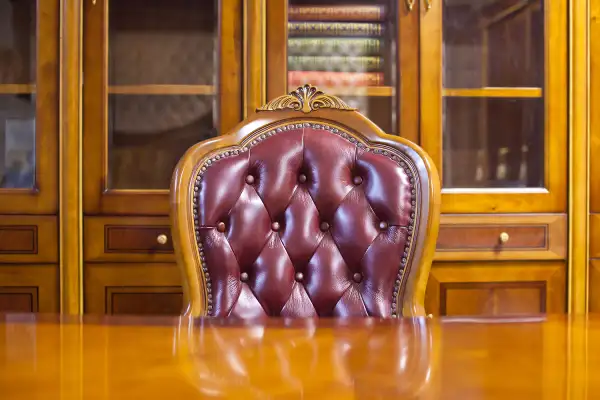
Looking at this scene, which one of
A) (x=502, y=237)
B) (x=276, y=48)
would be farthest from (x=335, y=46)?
(x=502, y=237)

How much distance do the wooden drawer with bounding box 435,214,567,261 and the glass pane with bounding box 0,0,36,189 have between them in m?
1.01

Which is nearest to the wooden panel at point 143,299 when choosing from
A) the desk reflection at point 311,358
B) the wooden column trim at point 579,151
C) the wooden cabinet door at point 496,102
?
the wooden cabinet door at point 496,102

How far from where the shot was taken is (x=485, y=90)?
64.4 inches

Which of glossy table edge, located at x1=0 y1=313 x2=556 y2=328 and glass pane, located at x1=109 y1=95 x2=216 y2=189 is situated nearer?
glossy table edge, located at x1=0 y1=313 x2=556 y2=328

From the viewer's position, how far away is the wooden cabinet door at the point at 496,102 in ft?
5.16

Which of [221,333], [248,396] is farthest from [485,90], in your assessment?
[248,396]

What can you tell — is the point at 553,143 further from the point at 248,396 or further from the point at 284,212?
the point at 248,396

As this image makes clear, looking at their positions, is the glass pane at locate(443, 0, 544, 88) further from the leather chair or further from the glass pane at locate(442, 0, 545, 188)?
the leather chair

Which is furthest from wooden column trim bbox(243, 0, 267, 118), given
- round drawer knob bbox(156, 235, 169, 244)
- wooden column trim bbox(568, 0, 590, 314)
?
wooden column trim bbox(568, 0, 590, 314)

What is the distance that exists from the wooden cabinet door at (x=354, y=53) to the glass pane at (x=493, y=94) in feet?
0.35

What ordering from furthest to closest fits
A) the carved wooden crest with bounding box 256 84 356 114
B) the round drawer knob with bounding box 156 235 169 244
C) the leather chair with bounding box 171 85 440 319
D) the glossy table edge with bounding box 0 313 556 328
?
the round drawer knob with bounding box 156 235 169 244, the carved wooden crest with bounding box 256 84 356 114, the leather chair with bounding box 171 85 440 319, the glossy table edge with bounding box 0 313 556 328

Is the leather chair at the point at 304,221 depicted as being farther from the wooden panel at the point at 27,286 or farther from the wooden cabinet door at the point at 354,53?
the wooden panel at the point at 27,286

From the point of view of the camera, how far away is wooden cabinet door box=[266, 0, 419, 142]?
5.12 feet

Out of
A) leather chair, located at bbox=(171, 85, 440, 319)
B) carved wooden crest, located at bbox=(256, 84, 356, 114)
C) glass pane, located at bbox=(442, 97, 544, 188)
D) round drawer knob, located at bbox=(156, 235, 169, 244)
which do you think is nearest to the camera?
leather chair, located at bbox=(171, 85, 440, 319)
